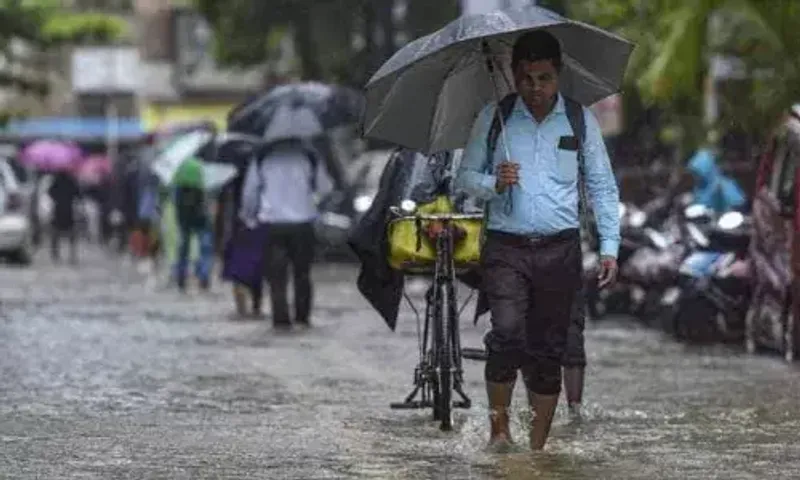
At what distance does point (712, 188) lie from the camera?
80.1ft

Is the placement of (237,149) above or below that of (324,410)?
above

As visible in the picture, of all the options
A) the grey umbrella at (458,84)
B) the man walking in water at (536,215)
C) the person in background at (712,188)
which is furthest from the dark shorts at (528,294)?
the person in background at (712,188)

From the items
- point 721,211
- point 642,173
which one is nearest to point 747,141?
point 642,173

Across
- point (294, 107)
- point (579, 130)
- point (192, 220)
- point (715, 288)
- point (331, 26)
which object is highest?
point (331, 26)

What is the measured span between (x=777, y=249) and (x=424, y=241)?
20.8 ft

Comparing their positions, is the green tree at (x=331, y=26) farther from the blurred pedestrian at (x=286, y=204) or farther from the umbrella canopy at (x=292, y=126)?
the umbrella canopy at (x=292, y=126)

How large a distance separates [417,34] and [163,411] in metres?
27.7

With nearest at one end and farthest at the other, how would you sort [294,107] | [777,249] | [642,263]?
1. [777,249]
2. [294,107]
3. [642,263]

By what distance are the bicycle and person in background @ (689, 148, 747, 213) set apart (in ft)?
35.2

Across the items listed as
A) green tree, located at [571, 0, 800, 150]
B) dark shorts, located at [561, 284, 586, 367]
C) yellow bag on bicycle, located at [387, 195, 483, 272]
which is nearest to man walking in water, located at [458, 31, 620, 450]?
yellow bag on bicycle, located at [387, 195, 483, 272]

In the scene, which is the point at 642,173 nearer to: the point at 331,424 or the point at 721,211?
the point at 721,211

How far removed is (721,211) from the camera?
2392 centimetres

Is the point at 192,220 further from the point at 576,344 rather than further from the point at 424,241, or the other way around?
the point at 424,241

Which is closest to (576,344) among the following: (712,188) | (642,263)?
(642,263)
